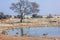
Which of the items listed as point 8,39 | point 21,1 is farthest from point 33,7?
point 8,39

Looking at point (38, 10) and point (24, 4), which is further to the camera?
point (38, 10)

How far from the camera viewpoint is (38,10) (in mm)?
80500

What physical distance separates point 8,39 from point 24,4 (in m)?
51.8

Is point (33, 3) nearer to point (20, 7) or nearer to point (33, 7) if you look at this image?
point (33, 7)

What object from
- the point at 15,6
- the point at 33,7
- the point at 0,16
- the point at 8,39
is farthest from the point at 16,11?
the point at 8,39

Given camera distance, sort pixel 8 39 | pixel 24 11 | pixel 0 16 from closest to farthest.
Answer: pixel 8 39 → pixel 24 11 → pixel 0 16

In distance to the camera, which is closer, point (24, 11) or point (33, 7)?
point (24, 11)

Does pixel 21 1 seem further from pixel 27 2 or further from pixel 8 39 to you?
pixel 8 39

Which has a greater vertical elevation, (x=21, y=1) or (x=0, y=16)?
(x=21, y=1)

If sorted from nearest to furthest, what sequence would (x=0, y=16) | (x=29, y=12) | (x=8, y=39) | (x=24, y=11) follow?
(x=8, y=39) < (x=24, y=11) < (x=29, y=12) < (x=0, y=16)

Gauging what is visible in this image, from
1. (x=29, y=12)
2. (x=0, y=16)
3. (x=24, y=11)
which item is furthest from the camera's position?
(x=0, y=16)

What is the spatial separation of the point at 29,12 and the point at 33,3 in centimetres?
427

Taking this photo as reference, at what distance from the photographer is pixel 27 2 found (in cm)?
7362

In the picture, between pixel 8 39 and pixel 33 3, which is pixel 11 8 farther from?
pixel 8 39
